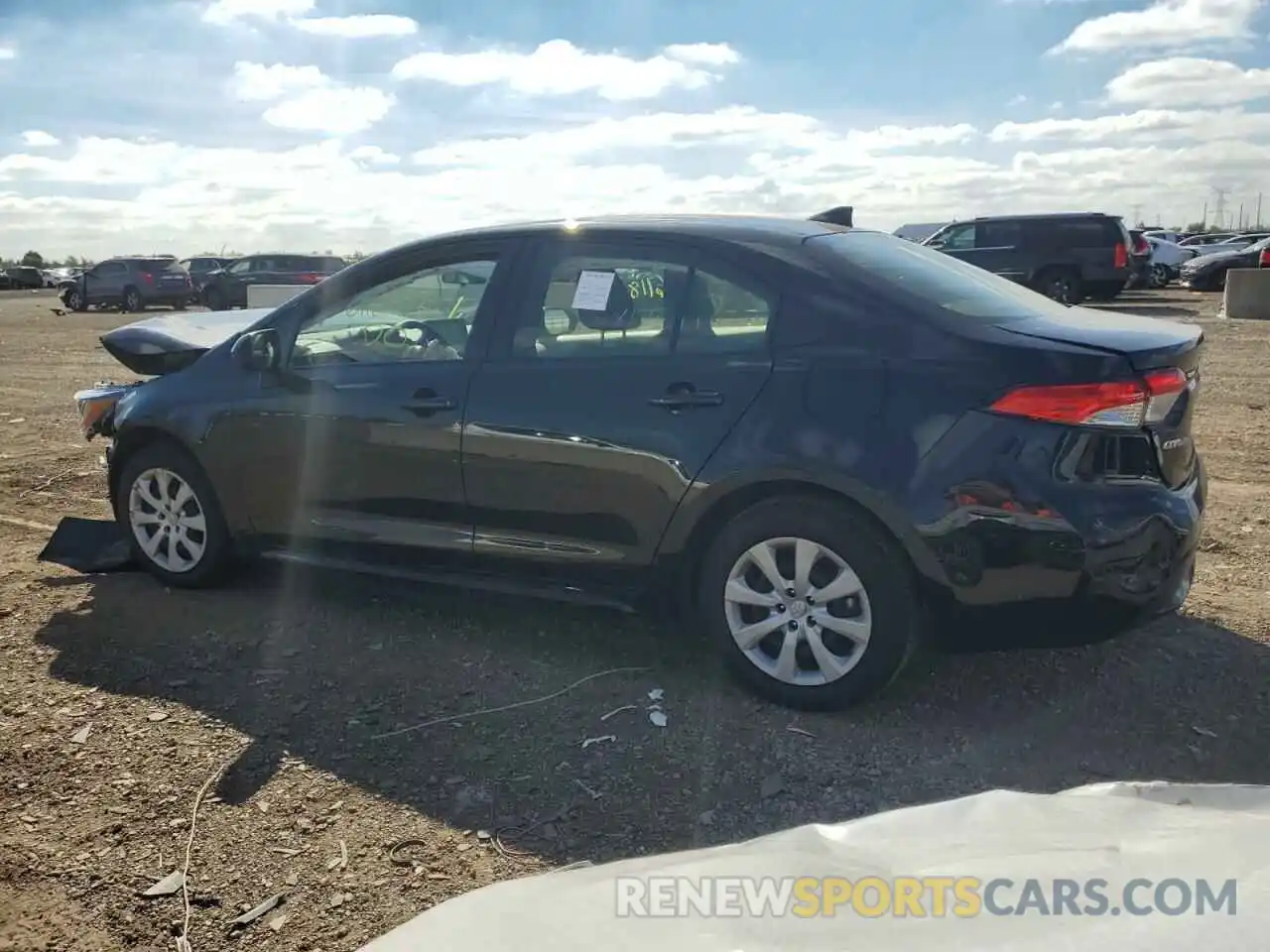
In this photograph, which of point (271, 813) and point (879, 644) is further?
point (879, 644)

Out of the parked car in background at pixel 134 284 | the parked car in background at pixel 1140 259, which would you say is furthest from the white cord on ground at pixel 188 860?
the parked car in background at pixel 134 284

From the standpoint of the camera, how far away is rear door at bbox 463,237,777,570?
3.87 meters

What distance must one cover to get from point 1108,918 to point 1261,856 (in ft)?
0.92

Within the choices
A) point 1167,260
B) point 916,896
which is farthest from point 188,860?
point 1167,260

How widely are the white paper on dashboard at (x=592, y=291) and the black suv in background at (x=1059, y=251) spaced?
60.8ft

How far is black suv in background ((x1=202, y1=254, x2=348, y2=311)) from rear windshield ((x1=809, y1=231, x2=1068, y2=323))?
27.5 metres

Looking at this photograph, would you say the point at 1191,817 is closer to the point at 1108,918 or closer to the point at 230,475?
the point at 1108,918

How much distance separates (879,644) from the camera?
3623 millimetres

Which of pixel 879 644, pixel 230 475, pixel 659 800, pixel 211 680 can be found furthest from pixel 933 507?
pixel 230 475

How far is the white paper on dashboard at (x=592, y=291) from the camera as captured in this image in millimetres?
4145

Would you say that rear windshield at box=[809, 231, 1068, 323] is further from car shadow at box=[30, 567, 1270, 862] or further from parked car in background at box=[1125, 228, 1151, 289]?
parked car in background at box=[1125, 228, 1151, 289]

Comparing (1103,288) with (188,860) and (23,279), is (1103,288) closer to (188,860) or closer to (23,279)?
(188,860)

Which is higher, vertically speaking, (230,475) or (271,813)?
(230,475)

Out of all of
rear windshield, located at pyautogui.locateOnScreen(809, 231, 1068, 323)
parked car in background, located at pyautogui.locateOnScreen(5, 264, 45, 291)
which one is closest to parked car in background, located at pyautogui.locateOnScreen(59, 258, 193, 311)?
parked car in background, located at pyautogui.locateOnScreen(5, 264, 45, 291)
